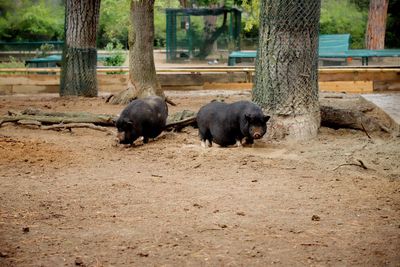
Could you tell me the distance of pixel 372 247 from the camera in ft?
17.3

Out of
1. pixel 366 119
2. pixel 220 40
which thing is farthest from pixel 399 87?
pixel 220 40

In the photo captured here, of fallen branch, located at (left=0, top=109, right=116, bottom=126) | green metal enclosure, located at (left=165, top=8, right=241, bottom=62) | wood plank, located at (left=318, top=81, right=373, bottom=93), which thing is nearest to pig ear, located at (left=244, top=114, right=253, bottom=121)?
fallen branch, located at (left=0, top=109, right=116, bottom=126)

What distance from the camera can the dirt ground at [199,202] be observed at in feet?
17.0

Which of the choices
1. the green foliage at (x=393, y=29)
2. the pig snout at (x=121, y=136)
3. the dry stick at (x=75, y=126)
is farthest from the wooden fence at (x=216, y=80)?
the green foliage at (x=393, y=29)

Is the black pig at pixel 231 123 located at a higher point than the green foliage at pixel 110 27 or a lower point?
lower

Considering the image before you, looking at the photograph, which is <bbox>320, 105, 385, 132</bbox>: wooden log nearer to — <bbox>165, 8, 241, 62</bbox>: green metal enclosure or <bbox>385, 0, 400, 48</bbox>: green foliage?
<bbox>165, 8, 241, 62</bbox>: green metal enclosure

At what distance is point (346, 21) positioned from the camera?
34.7 metres

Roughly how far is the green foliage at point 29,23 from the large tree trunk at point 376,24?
15538 millimetres

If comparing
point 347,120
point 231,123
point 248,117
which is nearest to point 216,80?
point 347,120

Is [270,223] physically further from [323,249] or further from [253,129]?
[253,129]

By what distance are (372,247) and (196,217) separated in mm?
1626

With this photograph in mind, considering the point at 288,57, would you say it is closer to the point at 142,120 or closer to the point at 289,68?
the point at 289,68

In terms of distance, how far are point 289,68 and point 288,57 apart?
166 mm

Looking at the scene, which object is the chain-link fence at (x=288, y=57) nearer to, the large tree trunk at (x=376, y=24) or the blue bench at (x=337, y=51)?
the blue bench at (x=337, y=51)
